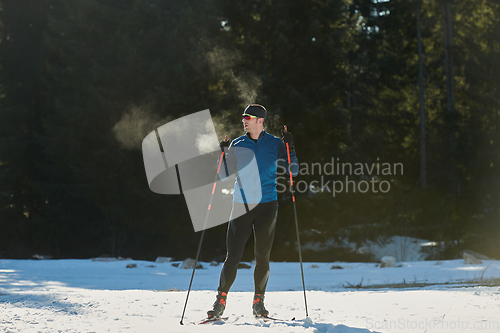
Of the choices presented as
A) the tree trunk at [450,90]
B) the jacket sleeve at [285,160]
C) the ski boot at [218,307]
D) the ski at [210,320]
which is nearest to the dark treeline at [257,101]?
the tree trunk at [450,90]

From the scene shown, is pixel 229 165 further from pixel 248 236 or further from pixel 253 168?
pixel 248 236

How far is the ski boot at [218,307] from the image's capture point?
3.93 meters

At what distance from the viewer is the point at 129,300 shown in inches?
187

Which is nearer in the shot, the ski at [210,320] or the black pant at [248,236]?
the ski at [210,320]

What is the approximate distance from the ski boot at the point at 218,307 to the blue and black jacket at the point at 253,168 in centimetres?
83

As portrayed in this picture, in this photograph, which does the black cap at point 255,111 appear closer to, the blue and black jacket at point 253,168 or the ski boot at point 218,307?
the blue and black jacket at point 253,168

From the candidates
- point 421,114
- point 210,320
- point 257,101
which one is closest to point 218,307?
point 210,320

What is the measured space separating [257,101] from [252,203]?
1316 cm

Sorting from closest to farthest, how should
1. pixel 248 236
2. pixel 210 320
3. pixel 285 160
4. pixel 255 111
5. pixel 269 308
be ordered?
pixel 210 320
pixel 248 236
pixel 255 111
pixel 285 160
pixel 269 308

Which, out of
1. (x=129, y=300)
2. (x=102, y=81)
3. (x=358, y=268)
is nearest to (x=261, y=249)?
(x=129, y=300)

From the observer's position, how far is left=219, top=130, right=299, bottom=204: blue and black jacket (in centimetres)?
406

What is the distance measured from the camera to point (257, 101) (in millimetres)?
16938

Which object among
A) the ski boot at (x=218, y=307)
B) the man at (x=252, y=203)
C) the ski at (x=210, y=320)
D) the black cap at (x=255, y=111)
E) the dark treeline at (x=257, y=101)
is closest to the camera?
the ski at (x=210, y=320)

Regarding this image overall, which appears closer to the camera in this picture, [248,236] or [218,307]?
[218,307]
